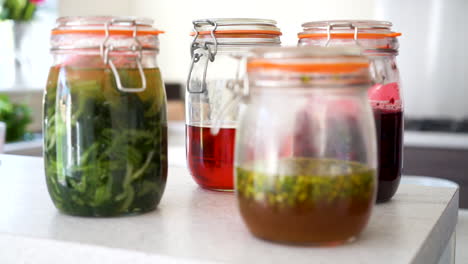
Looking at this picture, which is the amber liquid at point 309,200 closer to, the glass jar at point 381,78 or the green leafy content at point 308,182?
the green leafy content at point 308,182

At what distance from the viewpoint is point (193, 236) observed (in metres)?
0.65

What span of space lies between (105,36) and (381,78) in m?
0.34

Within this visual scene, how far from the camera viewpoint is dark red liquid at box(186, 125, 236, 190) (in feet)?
2.79

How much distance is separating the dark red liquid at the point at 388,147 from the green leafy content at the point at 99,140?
27 centimetres

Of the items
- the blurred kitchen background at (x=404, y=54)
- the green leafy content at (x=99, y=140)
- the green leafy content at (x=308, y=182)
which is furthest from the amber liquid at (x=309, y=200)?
the blurred kitchen background at (x=404, y=54)

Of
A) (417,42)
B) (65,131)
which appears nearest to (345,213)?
(65,131)

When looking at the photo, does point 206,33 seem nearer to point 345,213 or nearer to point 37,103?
point 345,213

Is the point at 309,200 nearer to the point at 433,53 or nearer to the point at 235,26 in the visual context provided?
the point at 235,26

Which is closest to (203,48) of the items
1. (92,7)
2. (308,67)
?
(308,67)

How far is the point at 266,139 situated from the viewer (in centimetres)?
61

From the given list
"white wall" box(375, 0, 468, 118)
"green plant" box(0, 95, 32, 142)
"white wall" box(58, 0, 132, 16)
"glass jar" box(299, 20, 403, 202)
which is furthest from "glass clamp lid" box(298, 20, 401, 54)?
"white wall" box(58, 0, 132, 16)

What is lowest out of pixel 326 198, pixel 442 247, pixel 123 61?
pixel 442 247

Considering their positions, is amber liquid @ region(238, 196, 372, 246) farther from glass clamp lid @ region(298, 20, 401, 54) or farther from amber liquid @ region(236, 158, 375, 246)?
glass clamp lid @ region(298, 20, 401, 54)

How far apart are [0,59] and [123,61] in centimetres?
Answer: 335
